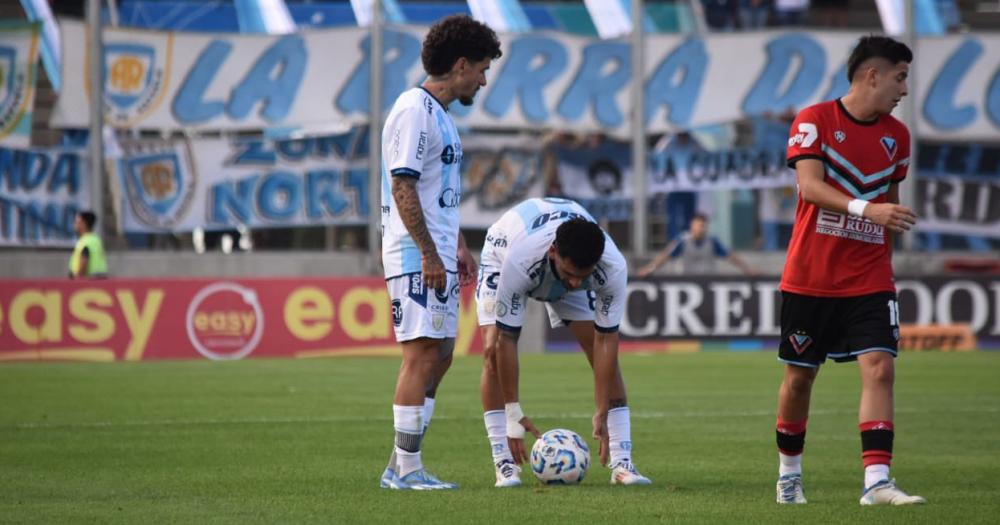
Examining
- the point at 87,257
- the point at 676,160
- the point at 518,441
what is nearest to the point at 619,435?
the point at 518,441

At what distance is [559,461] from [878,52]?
2790mm

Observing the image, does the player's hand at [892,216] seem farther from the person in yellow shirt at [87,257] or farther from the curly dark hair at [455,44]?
the person in yellow shirt at [87,257]

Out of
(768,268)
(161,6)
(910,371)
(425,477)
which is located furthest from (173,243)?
(425,477)

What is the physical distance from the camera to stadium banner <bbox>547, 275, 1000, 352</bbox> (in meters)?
24.4

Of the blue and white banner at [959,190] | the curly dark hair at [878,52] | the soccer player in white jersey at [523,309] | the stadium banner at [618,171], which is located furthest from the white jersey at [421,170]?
the blue and white banner at [959,190]

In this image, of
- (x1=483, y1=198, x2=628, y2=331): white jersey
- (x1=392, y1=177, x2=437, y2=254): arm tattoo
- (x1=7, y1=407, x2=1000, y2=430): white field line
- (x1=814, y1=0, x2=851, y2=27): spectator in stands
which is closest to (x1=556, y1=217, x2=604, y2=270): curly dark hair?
(x1=483, y1=198, x2=628, y2=331): white jersey

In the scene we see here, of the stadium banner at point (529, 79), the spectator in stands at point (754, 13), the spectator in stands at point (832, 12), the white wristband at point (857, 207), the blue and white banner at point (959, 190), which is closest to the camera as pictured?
the white wristband at point (857, 207)

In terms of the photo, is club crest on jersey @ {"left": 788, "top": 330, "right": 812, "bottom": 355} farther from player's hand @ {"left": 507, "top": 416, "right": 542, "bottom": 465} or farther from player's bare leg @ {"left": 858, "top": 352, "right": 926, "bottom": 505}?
player's hand @ {"left": 507, "top": 416, "right": 542, "bottom": 465}

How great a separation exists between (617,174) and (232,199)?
22.2 feet

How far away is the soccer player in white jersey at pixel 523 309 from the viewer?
877 centimetres

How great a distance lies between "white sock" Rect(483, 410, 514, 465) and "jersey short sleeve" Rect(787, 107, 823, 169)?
2305 millimetres

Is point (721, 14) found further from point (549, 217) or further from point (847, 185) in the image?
point (847, 185)

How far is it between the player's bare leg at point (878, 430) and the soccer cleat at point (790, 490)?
0.32 m

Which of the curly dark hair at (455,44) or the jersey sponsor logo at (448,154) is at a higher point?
the curly dark hair at (455,44)
